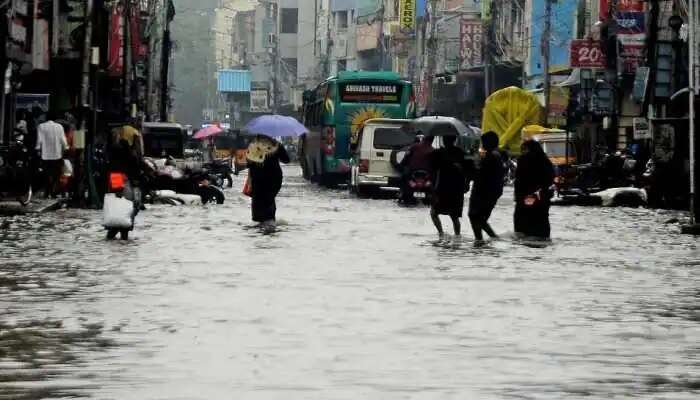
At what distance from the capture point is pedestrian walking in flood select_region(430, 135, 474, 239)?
89.2ft

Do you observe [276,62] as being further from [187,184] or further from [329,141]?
[187,184]

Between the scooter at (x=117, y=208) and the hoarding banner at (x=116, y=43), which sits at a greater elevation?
the hoarding banner at (x=116, y=43)

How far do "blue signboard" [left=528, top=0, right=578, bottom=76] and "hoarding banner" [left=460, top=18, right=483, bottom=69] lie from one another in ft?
27.6

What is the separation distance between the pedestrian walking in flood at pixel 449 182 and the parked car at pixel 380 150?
19.9 m

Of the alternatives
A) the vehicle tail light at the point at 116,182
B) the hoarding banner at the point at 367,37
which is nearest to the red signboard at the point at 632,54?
the vehicle tail light at the point at 116,182

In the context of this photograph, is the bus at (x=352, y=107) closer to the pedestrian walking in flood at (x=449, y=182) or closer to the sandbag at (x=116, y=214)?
the pedestrian walking in flood at (x=449, y=182)

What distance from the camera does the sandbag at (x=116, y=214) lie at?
24.2 m

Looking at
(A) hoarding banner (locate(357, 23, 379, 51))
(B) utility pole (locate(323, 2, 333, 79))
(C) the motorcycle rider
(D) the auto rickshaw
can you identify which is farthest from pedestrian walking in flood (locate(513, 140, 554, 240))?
(B) utility pole (locate(323, 2, 333, 79))

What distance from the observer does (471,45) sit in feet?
312

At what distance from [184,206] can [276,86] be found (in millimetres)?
134453

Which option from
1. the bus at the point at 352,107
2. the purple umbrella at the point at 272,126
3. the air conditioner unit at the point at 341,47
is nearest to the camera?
the purple umbrella at the point at 272,126

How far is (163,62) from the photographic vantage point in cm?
8488

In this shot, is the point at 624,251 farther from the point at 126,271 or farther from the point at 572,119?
the point at 572,119

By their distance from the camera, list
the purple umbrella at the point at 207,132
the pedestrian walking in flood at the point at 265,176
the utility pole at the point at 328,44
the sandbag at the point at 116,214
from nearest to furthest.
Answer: the sandbag at the point at 116,214 → the pedestrian walking in flood at the point at 265,176 → the purple umbrella at the point at 207,132 → the utility pole at the point at 328,44
